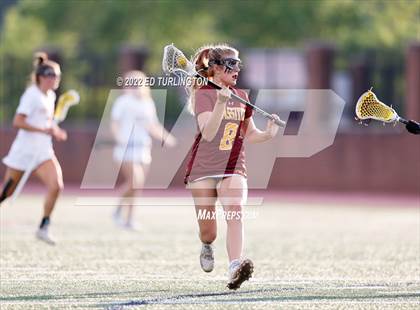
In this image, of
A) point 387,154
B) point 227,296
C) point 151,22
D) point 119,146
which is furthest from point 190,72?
point 151,22

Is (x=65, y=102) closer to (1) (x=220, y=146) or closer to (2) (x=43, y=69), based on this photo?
(2) (x=43, y=69)

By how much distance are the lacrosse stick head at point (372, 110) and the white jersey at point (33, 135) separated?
4.96m

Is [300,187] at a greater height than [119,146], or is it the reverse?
[119,146]

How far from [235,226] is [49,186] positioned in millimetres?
4620

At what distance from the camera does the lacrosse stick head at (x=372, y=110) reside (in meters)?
9.80

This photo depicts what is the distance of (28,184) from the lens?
90.8ft

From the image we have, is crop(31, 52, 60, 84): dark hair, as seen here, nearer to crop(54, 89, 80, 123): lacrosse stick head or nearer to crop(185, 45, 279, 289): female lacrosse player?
crop(54, 89, 80, 123): lacrosse stick head

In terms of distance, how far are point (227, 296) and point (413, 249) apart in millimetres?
4709

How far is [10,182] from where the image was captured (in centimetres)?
1389

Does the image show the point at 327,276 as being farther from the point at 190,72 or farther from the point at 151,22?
the point at 151,22

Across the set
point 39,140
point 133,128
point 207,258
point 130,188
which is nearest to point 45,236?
point 39,140

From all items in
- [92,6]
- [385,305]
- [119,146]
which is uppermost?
[385,305]

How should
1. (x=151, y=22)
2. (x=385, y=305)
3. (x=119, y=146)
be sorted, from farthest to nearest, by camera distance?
(x=151, y=22), (x=119, y=146), (x=385, y=305)

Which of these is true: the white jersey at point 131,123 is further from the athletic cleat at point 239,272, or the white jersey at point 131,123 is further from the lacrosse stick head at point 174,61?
the athletic cleat at point 239,272
